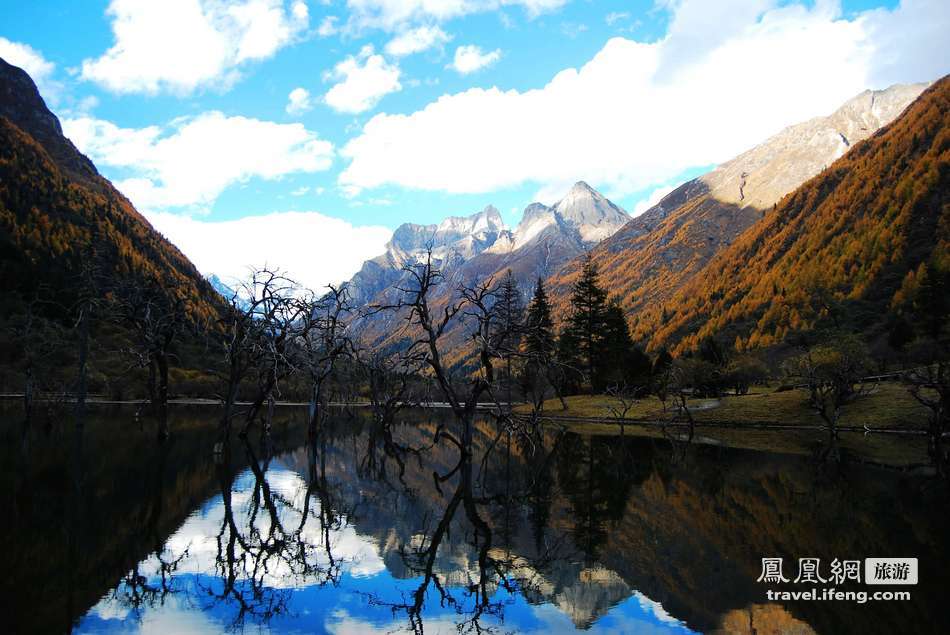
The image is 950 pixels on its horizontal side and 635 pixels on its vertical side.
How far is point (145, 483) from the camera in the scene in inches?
790

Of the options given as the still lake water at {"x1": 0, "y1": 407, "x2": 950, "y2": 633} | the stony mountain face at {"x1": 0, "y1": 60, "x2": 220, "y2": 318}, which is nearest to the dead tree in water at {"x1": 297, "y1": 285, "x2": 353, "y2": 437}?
the still lake water at {"x1": 0, "y1": 407, "x2": 950, "y2": 633}

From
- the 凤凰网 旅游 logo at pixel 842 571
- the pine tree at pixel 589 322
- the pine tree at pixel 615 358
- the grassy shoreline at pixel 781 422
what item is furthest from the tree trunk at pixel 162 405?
the pine tree at pixel 615 358

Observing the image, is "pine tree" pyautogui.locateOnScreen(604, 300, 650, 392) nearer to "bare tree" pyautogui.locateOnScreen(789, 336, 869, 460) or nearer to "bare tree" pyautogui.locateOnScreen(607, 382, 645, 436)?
"bare tree" pyautogui.locateOnScreen(607, 382, 645, 436)

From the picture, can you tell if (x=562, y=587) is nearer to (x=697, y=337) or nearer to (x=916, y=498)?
(x=916, y=498)

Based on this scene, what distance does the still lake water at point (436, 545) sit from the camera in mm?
9891

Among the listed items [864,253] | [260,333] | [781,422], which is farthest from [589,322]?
[864,253]

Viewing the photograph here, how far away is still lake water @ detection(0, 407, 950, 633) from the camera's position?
32.4ft

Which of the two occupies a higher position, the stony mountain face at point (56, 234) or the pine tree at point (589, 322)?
the stony mountain face at point (56, 234)

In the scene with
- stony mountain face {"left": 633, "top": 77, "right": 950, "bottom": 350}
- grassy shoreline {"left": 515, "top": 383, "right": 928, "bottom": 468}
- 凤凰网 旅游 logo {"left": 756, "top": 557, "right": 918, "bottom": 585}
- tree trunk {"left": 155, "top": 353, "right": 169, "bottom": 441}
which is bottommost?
grassy shoreline {"left": 515, "top": 383, "right": 928, "bottom": 468}

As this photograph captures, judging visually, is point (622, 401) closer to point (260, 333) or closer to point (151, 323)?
point (260, 333)

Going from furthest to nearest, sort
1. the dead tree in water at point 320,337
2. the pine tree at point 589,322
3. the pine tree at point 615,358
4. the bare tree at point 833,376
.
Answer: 1. the pine tree at point 589,322
2. the pine tree at point 615,358
3. the bare tree at point 833,376
4. the dead tree in water at point 320,337

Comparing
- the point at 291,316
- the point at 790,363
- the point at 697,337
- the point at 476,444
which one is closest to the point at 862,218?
the point at 697,337

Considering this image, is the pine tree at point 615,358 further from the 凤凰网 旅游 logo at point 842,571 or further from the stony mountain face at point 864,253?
the 凤凰网 旅游 logo at point 842,571

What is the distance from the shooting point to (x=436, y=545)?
566 inches
